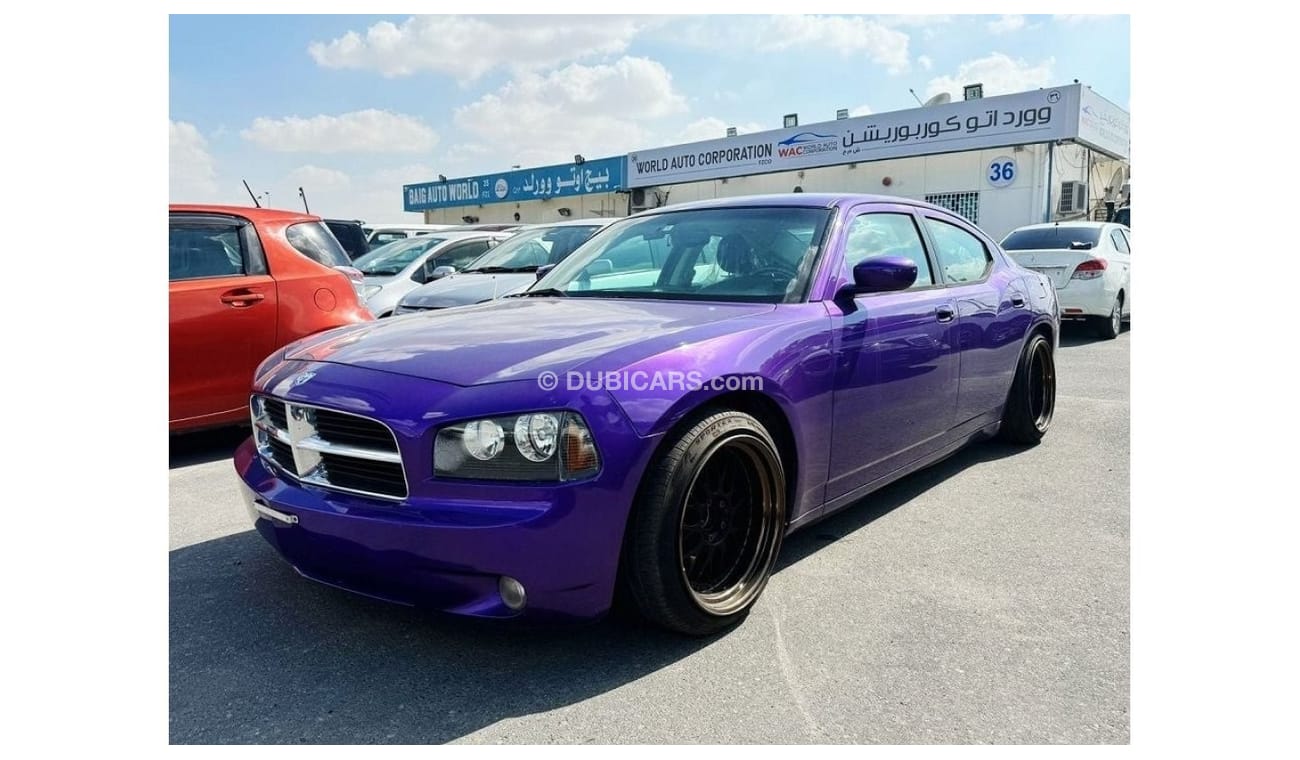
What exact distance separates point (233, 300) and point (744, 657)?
160 inches

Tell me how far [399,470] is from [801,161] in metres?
20.8

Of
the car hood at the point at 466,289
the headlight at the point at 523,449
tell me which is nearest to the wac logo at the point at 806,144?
the car hood at the point at 466,289

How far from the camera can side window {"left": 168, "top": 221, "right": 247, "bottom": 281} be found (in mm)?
5137

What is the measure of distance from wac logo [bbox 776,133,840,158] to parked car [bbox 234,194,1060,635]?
18.2 m

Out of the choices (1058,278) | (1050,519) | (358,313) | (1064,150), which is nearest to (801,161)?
(1064,150)

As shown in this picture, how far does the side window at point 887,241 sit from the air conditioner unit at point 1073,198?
55.9ft

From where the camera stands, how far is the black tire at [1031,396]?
4.91m

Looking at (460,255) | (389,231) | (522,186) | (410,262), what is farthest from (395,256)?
(522,186)

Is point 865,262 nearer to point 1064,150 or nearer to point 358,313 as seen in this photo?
point 358,313

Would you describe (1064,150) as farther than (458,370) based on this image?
Yes

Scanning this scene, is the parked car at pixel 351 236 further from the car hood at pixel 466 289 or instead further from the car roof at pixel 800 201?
the car roof at pixel 800 201

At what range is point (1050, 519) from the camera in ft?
12.8

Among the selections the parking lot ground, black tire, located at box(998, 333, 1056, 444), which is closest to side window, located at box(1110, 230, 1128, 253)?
black tire, located at box(998, 333, 1056, 444)

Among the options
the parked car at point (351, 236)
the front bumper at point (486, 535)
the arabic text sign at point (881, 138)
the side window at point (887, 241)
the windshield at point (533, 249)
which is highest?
the arabic text sign at point (881, 138)
